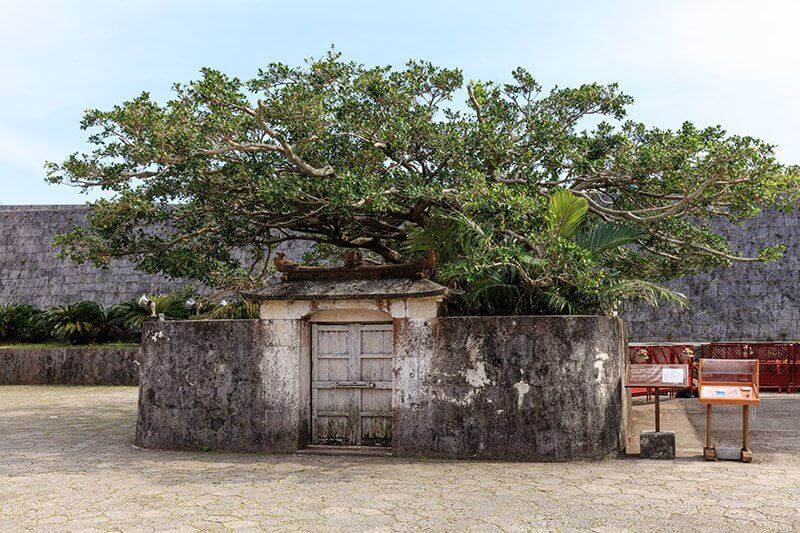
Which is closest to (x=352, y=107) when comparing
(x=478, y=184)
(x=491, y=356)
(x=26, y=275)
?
(x=478, y=184)

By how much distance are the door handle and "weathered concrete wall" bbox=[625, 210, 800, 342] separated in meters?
10.8

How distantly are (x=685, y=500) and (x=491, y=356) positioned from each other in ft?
9.09

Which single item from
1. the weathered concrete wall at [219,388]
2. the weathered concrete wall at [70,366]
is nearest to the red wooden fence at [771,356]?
the weathered concrete wall at [219,388]

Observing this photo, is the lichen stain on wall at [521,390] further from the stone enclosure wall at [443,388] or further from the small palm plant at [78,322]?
the small palm plant at [78,322]

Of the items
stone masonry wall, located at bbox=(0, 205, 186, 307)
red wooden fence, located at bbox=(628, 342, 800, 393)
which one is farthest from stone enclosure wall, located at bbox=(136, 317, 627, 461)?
stone masonry wall, located at bbox=(0, 205, 186, 307)

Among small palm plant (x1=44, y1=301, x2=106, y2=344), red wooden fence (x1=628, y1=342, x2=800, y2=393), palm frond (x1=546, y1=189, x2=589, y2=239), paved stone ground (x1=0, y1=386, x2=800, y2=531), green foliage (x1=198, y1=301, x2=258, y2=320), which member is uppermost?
palm frond (x1=546, y1=189, x2=589, y2=239)

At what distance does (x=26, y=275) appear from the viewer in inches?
999

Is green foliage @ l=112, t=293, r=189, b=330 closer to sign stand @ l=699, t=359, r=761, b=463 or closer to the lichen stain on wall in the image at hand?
the lichen stain on wall

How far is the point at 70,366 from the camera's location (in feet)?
67.2

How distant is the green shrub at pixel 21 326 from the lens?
74.3 feet

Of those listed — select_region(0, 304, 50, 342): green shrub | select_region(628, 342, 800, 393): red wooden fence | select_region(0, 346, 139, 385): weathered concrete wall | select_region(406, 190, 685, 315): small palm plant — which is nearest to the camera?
select_region(406, 190, 685, 315): small palm plant

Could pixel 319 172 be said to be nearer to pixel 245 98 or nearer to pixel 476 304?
pixel 245 98

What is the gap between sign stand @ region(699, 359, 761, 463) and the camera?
348 inches

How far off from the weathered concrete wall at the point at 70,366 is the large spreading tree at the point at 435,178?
9.16 meters
